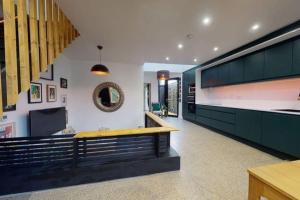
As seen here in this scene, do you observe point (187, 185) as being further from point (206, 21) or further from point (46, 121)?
point (46, 121)

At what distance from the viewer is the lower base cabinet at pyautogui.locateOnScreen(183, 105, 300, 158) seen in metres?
2.66

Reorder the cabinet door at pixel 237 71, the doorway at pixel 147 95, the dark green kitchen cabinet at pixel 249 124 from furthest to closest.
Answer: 1. the doorway at pixel 147 95
2. the cabinet door at pixel 237 71
3. the dark green kitchen cabinet at pixel 249 124

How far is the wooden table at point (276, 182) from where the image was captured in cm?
92

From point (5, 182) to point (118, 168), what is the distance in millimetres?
1466

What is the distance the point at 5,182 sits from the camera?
1.90 m

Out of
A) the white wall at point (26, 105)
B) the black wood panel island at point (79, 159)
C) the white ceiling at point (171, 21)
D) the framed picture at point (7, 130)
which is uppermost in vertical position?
the white ceiling at point (171, 21)

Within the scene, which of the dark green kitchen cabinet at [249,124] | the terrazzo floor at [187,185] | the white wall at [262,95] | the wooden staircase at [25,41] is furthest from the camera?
the dark green kitchen cabinet at [249,124]

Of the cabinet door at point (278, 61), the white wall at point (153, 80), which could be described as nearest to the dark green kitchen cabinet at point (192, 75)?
the white wall at point (153, 80)

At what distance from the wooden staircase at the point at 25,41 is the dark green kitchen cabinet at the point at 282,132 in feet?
13.6

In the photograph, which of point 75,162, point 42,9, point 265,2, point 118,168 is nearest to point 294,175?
point 118,168

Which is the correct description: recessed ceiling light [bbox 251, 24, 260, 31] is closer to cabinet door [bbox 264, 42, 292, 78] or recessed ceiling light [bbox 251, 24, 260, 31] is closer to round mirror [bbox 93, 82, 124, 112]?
cabinet door [bbox 264, 42, 292, 78]

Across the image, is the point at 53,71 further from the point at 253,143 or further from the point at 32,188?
the point at 253,143

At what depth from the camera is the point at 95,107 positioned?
5.35 meters

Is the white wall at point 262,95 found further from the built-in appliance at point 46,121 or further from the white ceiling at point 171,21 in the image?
the built-in appliance at point 46,121
